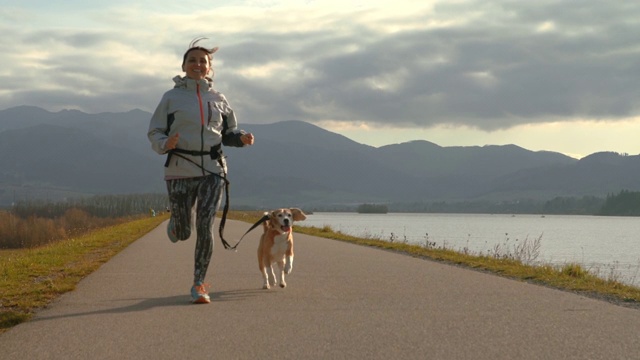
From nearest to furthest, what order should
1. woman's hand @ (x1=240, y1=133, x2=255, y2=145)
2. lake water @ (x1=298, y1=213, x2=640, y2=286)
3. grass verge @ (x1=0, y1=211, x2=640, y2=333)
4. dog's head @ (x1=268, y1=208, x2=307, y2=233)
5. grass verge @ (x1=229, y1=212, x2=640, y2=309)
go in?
woman's hand @ (x1=240, y1=133, x2=255, y2=145)
grass verge @ (x1=0, y1=211, x2=640, y2=333)
dog's head @ (x1=268, y1=208, x2=307, y2=233)
grass verge @ (x1=229, y1=212, x2=640, y2=309)
lake water @ (x1=298, y1=213, x2=640, y2=286)

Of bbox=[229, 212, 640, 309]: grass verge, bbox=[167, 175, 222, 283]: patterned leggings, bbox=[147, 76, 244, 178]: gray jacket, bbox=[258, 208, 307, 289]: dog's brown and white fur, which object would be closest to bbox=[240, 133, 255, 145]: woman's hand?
bbox=[147, 76, 244, 178]: gray jacket

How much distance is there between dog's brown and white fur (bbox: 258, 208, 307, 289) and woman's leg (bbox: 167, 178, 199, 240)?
1.34 m

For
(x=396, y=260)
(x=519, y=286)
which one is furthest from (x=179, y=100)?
(x=396, y=260)

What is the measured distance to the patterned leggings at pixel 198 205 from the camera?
820 cm

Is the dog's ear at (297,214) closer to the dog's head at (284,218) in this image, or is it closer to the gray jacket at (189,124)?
the dog's head at (284,218)

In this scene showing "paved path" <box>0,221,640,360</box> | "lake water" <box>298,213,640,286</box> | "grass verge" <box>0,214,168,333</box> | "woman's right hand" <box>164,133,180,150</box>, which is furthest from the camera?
"lake water" <box>298,213,640,286</box>

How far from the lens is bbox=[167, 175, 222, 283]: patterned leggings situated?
26.9 feet

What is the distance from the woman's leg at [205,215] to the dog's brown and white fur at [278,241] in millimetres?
1091

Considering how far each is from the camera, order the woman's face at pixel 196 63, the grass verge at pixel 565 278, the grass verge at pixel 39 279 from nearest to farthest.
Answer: the grass verge at pixel 39 279 < the woman's face at pixel 196 63 < the grass verge at pixel 565 278

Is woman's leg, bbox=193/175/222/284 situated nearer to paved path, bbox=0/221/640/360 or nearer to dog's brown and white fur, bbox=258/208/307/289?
paved path, bbox=0/221/640/360

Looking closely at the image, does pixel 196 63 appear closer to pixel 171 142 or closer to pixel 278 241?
pixel 171 142

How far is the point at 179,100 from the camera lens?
806cm

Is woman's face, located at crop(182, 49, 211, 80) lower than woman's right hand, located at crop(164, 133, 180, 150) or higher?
higher

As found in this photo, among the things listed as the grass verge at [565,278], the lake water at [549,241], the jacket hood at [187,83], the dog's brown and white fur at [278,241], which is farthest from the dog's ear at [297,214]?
the lake water at [549,241]
